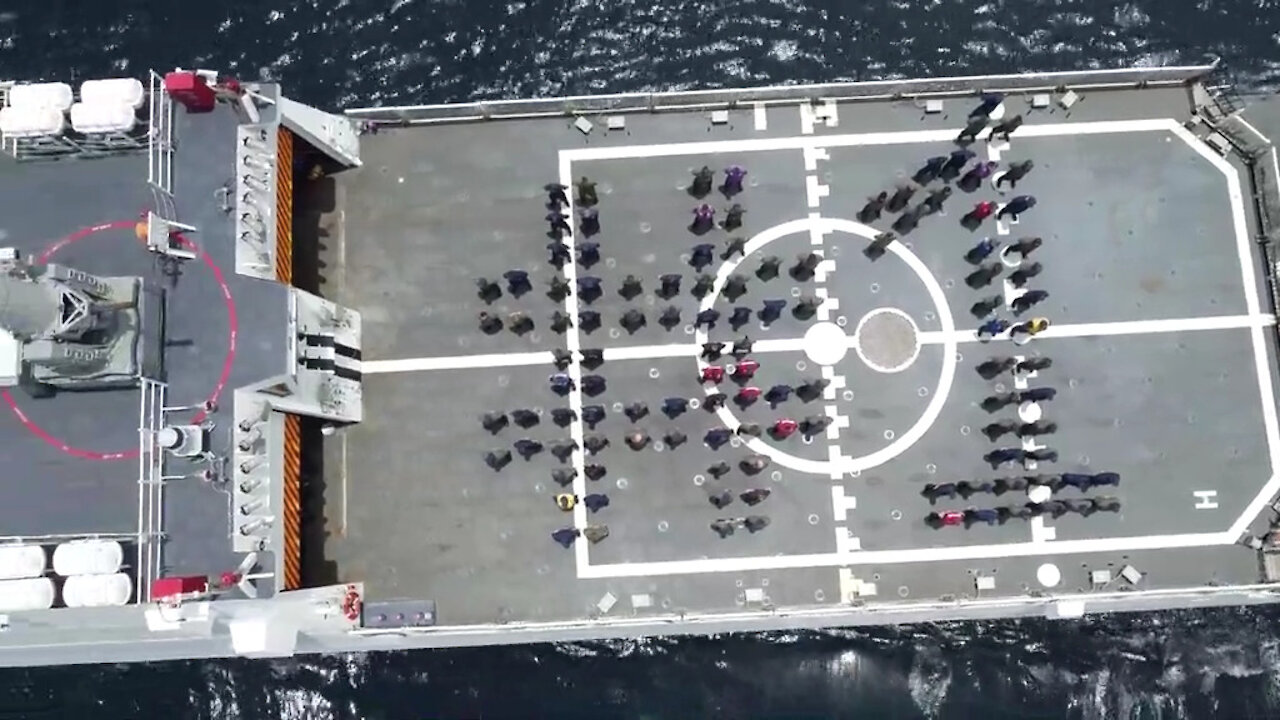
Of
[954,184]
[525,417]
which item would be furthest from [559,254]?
[954,184]

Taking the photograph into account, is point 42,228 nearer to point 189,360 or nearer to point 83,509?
point 189,360

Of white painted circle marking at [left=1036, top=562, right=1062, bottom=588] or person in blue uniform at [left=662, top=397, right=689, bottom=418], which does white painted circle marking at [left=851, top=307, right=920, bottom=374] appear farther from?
white painted circle marking at [left=1036, top=562, right=1062, bottom=588]

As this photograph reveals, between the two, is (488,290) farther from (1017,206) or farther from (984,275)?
(1017,206)

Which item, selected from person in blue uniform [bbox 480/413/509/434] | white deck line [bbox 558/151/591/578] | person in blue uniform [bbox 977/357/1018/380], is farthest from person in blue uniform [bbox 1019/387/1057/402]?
person in blue uniform [bbox 480/413/509/434]

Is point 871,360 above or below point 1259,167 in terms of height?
below

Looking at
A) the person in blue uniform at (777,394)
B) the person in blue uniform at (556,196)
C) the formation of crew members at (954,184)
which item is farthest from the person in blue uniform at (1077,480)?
the person in blue uniform at (556,196)

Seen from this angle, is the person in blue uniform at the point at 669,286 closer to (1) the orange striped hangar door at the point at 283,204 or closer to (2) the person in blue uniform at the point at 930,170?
(2) the person in blue uniform at the point at 930,170
